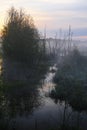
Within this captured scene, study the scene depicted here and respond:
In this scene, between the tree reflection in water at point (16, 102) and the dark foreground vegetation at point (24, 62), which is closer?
the tree reflection in water at point (16, 102)

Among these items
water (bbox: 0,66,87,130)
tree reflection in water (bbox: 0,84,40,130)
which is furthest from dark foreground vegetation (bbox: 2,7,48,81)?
water (bbox: 0,66,87,130)

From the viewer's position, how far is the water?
16781 mm

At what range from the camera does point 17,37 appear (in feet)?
132

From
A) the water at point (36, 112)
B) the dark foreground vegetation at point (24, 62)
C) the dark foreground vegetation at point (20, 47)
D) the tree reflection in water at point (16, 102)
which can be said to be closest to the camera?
the tree reflection in water at point (16, 102)

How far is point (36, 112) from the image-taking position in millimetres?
20406

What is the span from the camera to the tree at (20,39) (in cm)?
4003

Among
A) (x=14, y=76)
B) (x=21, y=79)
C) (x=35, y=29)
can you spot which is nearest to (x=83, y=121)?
(x=21, y=79)

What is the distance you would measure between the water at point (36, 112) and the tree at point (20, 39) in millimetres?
13094

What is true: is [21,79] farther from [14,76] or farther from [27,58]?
[27,58]

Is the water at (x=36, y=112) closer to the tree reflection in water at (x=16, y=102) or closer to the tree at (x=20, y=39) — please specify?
the tree reflection in water at (x=16, y=102)

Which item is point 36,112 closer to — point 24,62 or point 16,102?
point 16,102

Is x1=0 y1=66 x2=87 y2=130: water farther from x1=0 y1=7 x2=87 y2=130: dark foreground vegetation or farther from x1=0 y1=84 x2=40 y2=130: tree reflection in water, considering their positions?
x1=0 y1=7 x2=87 y2=130: dark foreground vegetation

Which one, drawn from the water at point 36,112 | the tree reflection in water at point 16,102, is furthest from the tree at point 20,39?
the water at point 36,112

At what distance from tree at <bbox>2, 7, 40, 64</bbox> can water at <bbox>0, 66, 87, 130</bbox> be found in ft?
43.0
